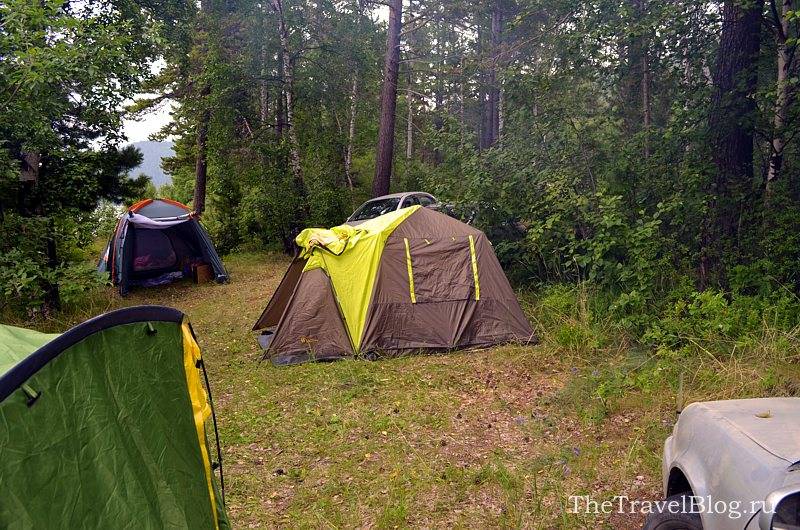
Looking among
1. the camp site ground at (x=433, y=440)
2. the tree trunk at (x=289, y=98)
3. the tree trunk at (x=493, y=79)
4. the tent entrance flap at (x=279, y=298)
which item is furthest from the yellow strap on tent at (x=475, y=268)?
the tree trunk at (x=493, y=79)

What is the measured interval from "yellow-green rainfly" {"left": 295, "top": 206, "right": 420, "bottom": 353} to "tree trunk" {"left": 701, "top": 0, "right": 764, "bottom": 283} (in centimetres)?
354

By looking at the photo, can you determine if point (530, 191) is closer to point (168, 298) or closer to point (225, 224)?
point (168, 298)

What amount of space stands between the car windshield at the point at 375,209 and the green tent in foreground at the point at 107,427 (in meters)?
8.90

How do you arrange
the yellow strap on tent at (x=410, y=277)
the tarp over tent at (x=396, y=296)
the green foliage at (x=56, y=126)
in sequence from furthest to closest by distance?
1. the yellow strap on tent at (x=410, y=277)
2. the tarp over tent at (x=396, y=296)
3. the green foliage at (x=56, y=126)

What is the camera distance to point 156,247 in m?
11.6

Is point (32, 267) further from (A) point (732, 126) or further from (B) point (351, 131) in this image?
(B) point (351, 131)

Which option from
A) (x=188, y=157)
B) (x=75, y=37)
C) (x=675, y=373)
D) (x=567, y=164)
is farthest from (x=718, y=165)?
(x=188, y=157)

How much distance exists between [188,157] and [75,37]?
17907mm

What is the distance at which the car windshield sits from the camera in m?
11.7

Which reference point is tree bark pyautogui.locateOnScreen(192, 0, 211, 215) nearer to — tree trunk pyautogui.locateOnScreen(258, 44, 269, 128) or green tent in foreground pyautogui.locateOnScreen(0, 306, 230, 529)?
tree trunk pyautogui.locateOnScreen(258, 44, 269, 128)

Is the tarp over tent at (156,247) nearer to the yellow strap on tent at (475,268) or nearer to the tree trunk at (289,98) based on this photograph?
the tree trunk at (289,98)

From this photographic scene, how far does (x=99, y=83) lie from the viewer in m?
6.51

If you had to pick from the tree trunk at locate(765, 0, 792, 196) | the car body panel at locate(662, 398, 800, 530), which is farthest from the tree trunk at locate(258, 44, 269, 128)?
the car body panel at locate(662, 398, 800, 530)

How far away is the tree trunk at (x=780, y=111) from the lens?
6309 mm
